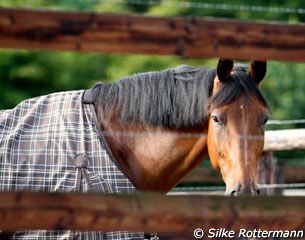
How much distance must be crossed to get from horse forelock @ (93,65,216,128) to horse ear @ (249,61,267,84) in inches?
7.4

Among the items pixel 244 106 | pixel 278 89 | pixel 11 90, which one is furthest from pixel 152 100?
pixel 278 89

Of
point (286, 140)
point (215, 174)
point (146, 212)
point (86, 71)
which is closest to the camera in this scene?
point (146, 212)

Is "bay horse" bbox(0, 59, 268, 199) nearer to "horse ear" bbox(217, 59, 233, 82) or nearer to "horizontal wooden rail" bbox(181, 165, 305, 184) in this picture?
"horse ear" bbox(217, 59, 233, 82)

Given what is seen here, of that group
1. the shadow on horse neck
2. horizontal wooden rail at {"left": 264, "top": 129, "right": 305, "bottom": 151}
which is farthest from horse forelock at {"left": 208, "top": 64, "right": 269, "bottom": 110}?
horizontal wooden rail at {"left": 264, "top": 129, "right": 305, "bottom": 151}

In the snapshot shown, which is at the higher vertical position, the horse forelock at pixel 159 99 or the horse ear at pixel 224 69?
→ the horse ear at pixel 224 69

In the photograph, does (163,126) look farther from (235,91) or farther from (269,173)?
(269,173)

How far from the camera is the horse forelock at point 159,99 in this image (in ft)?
12.0

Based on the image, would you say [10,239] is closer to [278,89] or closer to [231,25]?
[231,25]

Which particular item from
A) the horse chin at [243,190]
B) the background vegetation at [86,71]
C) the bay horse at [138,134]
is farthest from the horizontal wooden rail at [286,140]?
the background vegetation at [86,71]

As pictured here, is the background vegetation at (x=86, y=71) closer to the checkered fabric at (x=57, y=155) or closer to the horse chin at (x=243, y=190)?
the checkered fabric at (x=57, y=155)

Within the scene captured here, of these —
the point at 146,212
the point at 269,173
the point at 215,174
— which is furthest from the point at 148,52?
the point at 215,174

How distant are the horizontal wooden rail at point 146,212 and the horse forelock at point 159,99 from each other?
1.27 m

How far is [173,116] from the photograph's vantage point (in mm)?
3646

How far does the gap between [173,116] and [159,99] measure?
0.11 m
